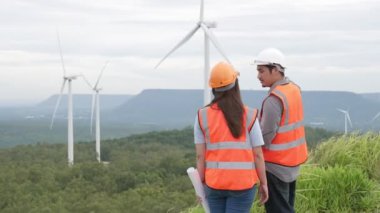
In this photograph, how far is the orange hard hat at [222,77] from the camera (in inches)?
201

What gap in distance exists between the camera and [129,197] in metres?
43.2

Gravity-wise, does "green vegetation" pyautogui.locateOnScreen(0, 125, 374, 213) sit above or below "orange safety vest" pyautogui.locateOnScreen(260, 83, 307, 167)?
below

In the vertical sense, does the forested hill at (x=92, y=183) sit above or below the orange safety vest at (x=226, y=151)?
below

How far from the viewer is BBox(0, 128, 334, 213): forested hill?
40.1 metres

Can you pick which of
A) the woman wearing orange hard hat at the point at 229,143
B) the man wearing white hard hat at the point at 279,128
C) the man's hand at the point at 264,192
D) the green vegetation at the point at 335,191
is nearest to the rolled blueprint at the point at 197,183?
the woman wearing orange hard hat at the point at 229,143

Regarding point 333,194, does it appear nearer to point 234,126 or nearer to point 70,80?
point 234,126

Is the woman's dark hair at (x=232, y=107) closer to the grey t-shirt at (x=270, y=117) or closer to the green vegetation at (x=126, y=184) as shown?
the grey t-shirt at (x=270, y=117)

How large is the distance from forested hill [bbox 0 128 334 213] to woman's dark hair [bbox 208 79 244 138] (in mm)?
20399

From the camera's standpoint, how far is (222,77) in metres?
5.10

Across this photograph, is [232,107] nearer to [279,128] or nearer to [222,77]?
[222,77]

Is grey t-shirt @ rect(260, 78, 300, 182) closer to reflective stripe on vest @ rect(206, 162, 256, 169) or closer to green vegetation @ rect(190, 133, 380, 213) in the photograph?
reflective stripe on vest @ rect(206, 162, 256, 169)

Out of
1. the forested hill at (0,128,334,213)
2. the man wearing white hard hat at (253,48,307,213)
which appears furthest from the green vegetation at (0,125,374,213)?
the man wearing white hard hat at (253,48,307,213)

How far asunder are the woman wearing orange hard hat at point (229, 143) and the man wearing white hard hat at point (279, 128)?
0.34m

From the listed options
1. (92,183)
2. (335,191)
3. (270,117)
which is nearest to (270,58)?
(270,117)
